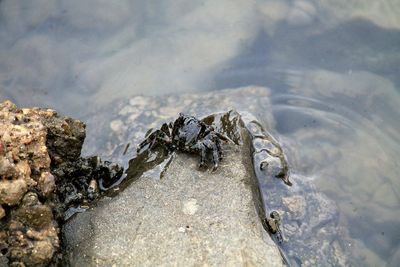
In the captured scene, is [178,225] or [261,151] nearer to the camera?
[178,225]

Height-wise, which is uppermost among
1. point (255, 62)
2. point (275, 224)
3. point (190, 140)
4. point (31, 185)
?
point (31, 185)

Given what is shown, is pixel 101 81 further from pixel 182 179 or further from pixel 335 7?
pixel 335 7

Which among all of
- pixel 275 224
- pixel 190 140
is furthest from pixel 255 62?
pixel 275 224

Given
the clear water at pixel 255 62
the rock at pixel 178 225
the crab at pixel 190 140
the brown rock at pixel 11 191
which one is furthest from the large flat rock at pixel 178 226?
the clear water at pixel 255 62

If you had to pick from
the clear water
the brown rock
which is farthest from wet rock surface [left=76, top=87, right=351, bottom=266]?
the brown rock

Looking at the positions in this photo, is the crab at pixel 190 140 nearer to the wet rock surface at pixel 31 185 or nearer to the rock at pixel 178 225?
the rock at pixel 178 225

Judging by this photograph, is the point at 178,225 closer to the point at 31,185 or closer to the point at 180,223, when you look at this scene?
the point at 180,223
